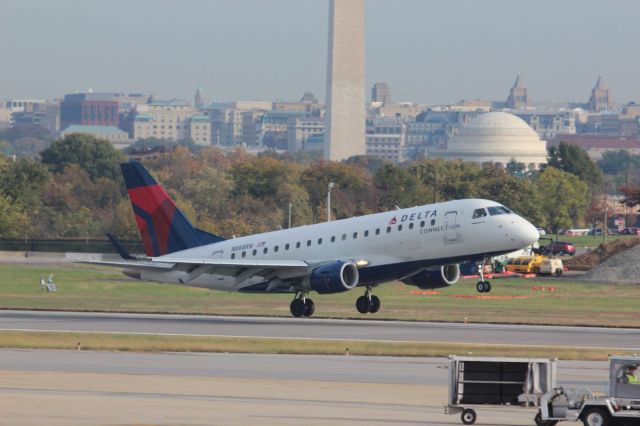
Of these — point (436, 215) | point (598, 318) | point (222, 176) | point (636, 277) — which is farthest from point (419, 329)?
point (222, 176)

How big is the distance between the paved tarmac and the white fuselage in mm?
14472

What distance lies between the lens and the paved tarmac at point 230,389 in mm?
34375

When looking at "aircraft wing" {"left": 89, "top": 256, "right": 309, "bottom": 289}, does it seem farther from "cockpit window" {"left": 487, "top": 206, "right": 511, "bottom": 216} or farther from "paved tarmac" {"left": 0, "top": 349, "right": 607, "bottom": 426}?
"paved tarmac" {"left": 0, "top": 349, "right": 607, "bottom": 426}

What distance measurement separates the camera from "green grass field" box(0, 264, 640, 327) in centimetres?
6881

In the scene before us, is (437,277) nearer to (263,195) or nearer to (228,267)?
(228,267)

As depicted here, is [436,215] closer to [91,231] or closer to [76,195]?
[91,231]

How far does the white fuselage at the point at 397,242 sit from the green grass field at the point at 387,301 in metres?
4.05

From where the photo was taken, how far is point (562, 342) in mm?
54344

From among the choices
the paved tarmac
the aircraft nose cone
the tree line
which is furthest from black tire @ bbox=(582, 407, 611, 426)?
the tree line

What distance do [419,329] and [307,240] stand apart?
8101 mm

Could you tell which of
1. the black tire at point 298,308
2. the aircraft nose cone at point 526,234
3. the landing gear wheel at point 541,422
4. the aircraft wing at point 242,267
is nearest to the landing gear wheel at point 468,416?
the landing gear wheel at point 541,422

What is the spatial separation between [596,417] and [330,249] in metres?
33.4

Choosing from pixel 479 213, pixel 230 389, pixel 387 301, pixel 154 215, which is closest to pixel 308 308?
pixel 154 215

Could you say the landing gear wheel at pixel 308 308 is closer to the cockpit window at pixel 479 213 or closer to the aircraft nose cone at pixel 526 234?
the cockpit window at pixel 479 213
